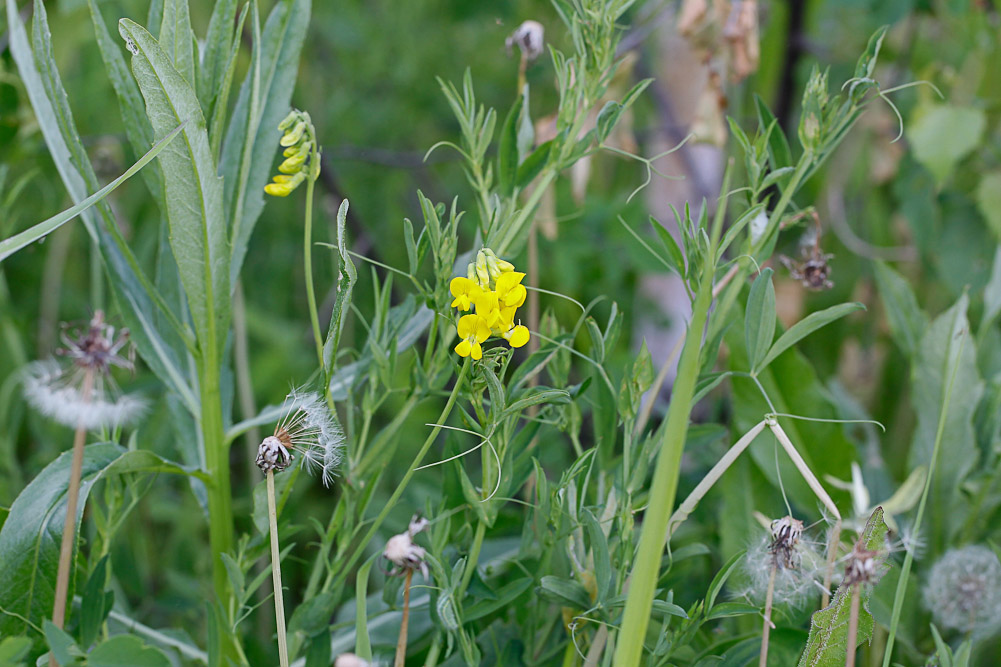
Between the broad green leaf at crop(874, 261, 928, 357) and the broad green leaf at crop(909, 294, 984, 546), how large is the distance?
5cm

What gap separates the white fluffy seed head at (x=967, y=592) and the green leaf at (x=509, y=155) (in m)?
0.46

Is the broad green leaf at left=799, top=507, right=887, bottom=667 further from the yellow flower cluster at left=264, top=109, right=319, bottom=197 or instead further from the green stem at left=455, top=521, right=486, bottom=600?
the yellow flower cluster at left=264, top=109, right=319, bottom=197

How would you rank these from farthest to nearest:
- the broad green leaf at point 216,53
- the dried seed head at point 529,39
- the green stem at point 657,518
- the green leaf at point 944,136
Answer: the green leaf at point 944,136 → the dried seed head at point 529,39 → the broad green leaf at point 216,53 → the green stem at point 657,518

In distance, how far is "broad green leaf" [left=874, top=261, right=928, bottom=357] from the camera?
2.68 ft

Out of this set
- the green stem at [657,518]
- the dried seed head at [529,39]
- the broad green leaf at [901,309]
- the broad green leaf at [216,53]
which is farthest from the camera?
the broad green leaf at [901,309]

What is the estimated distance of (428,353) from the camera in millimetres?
531

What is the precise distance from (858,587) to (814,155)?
0.26m

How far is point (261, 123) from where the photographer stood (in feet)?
1.98

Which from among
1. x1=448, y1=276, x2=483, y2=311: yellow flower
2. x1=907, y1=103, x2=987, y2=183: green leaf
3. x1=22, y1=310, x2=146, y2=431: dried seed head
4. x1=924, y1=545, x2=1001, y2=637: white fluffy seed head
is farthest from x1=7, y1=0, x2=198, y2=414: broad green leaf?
x1=907, y1=103, x2=987, y2=183: green leaf

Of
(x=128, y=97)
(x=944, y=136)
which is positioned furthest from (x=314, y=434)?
(x=944, y=136)

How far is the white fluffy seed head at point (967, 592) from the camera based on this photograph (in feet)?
2.09

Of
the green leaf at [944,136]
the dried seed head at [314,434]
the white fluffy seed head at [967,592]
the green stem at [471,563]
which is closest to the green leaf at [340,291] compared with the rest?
the dried seed head at [314,434]

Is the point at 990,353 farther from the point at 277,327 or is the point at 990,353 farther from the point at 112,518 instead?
the point at 277,327

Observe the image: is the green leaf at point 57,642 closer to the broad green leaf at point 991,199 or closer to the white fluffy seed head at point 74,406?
the white fluffy seed head at point 74,406
